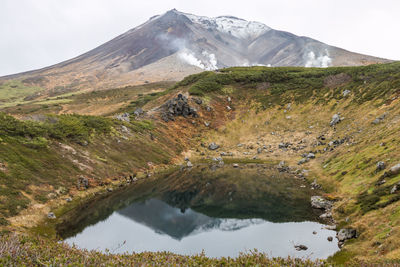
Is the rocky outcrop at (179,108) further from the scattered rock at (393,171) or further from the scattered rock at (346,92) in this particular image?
the scattered rock at (393,171)

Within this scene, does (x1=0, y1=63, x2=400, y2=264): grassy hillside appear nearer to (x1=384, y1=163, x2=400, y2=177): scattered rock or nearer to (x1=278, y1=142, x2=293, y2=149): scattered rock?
(x1=384, y1=163, x2=400, y2=177): scattered rock

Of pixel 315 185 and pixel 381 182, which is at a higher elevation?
pixel 381 182

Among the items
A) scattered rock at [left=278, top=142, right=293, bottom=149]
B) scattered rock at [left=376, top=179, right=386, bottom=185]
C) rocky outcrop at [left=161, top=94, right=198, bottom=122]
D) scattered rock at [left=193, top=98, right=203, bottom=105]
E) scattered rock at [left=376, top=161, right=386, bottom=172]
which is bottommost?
scattered rock at [left=376, top=179, right=386, bottom=185]

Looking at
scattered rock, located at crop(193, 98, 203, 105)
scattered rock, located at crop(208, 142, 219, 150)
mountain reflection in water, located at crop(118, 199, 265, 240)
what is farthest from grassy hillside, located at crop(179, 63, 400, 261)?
mountain reflection in water, located at crop(118, 199, 265, 240)

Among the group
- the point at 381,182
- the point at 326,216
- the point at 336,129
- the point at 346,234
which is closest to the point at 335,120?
the point at 336,129

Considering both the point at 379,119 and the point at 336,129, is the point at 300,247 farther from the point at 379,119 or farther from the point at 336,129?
the point at 336,129

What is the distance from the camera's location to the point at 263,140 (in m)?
75.2

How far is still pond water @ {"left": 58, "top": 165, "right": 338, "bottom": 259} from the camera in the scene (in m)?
24.0

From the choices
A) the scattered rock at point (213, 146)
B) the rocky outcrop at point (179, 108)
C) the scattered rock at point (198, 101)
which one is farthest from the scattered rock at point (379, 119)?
the scattered rock at point (198, 101)

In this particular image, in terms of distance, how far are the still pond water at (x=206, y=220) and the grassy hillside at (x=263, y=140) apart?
3.82 m

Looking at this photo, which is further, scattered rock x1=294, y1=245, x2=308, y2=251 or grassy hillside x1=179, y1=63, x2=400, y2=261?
grassy hillside x1=179, y1=63, x2=400, y2=261

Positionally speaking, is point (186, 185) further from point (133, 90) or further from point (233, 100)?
point (133, 90)

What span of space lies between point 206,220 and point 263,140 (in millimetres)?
48393

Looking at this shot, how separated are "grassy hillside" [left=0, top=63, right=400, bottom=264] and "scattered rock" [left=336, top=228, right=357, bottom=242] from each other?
66 cm
